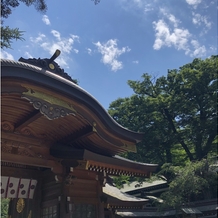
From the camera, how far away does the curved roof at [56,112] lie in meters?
4.40

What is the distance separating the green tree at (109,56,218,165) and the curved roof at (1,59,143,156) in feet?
56.9

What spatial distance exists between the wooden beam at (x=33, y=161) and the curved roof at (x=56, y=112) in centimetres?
44

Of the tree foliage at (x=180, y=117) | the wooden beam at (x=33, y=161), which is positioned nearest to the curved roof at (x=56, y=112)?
the wooden beam at (x=33, y=161)

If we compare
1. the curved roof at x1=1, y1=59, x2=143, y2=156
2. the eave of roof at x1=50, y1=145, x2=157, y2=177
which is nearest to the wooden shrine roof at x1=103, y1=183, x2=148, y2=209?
the eave of roof at x1=50, y1=145, x2=157, y2=177

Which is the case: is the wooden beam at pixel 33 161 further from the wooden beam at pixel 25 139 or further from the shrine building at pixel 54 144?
the wooden beam at pixel 25 139

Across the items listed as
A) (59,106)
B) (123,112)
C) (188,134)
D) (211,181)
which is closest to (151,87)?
(123,112)

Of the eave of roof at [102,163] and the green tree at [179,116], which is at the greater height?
the green tree at [179,116]

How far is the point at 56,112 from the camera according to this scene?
4.84 metres

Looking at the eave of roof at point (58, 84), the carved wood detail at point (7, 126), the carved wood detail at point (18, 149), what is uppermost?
the eave of roof at point (58, 84)

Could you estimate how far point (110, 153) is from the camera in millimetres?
6629

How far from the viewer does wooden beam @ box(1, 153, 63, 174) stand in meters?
5.37

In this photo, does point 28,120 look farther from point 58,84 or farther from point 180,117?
point 180,117

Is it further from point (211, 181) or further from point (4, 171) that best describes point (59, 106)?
point (211, 181)

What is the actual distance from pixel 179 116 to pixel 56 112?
21233 mm
